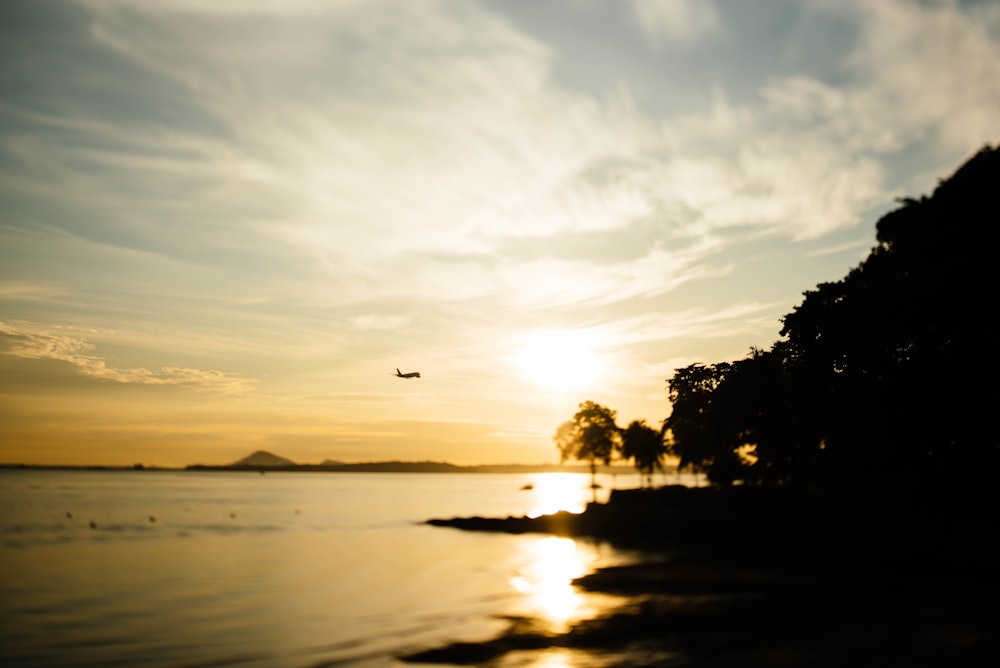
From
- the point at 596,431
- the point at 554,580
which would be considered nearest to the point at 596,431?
the point at 596,431

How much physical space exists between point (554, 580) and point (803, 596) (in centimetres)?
1631

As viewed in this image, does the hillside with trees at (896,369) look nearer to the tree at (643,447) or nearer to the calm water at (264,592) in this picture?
the calm water at (264,592)

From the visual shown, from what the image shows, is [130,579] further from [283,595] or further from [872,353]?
[872,353]

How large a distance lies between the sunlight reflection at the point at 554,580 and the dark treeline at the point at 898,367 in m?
11.4

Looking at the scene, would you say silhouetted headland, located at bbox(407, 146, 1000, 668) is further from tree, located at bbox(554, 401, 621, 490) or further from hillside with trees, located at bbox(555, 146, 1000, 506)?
tree, located at bbox(554, 401, 621, 490)

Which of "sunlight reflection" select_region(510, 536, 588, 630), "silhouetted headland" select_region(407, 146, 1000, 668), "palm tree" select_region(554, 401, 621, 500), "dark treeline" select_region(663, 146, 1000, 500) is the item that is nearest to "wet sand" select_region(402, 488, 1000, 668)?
"silhouetted headland" select_region(407, 146, 1000, 668)

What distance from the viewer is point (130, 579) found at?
42.7 metres

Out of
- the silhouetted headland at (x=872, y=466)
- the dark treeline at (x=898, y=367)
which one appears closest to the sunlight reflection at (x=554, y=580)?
the silhouetted headland at (x=872, y=466)

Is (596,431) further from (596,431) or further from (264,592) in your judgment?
(264,592)

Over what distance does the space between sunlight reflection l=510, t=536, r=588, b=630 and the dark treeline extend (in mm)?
11380

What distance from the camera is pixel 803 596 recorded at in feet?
96.0

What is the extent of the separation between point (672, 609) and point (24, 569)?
43.9m

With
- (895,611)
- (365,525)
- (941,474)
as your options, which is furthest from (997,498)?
(365,525)

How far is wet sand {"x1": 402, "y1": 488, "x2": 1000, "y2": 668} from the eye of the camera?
20609 millimetres
